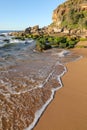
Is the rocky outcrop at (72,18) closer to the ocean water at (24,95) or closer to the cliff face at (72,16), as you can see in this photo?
the cliff face at (72,16)

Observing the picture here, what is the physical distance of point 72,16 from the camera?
258 feet

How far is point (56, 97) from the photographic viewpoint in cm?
Result: 883

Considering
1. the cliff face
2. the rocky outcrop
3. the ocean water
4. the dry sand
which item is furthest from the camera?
the cliff face

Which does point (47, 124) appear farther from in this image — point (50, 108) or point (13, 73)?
point (13, 73)

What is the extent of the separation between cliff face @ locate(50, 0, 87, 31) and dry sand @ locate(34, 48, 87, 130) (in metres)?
58.7

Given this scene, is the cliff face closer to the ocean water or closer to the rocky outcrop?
the rocky outcrop

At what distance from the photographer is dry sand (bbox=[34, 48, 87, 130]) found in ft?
20.8

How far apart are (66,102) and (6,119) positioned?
263cm

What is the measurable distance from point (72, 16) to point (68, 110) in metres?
74.7

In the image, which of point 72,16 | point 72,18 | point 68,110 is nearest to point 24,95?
point 68,110

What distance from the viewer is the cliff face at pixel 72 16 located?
230ft

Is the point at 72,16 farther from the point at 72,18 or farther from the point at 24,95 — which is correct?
the point at 24,95

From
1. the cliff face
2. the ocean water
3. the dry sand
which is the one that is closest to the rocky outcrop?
the cliff face

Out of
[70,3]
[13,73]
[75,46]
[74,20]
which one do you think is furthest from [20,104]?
[70,3]
